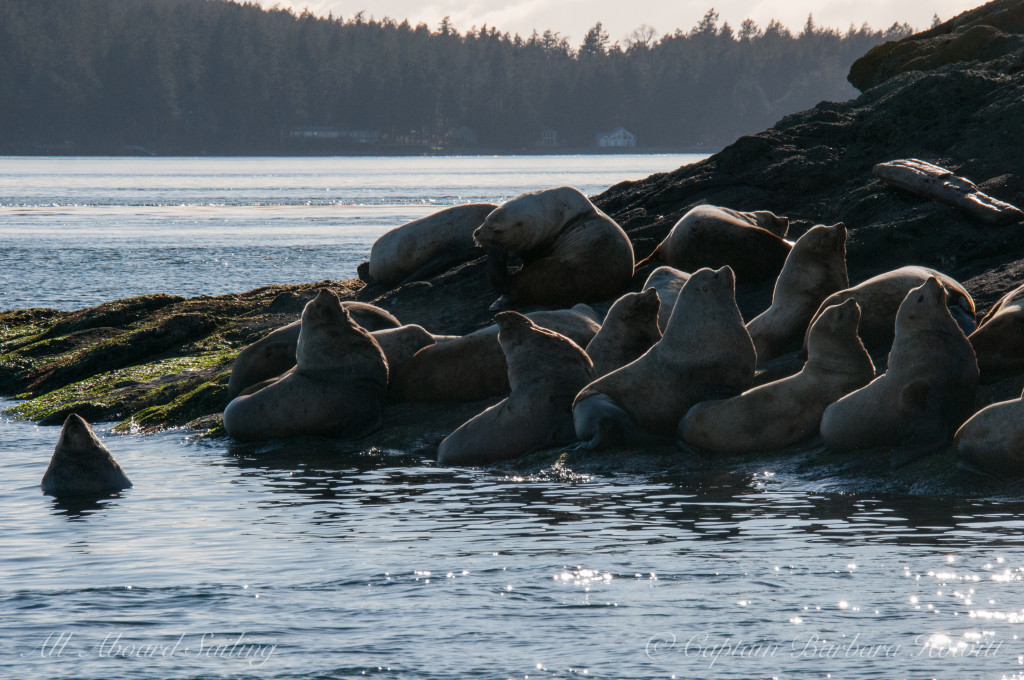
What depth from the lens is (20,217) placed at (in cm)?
4478

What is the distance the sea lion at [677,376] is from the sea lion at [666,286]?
136 cm

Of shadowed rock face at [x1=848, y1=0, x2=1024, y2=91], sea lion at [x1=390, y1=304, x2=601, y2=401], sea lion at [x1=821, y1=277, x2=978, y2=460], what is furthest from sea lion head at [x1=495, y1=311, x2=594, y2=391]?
shadowed rock face at [x1=848, y1=0, x2=1024, y2=91]

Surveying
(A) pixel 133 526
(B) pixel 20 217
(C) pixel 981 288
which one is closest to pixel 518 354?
(A) pixel 133 526

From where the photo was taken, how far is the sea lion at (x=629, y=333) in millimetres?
9789

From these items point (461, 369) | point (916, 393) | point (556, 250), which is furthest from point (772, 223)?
point (916, 393)

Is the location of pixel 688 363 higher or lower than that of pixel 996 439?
higher

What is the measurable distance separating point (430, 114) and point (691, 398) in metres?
134

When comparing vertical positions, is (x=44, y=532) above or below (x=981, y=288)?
below

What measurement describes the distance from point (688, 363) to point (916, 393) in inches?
61.3

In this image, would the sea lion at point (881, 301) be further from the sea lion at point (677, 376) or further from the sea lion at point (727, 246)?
the sea lion at point (727, 246)

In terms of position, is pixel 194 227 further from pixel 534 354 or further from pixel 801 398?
pixel 801 398

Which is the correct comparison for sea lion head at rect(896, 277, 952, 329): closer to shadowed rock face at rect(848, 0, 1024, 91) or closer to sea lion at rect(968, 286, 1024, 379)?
sea lion at rect(968, 286, 1024, 379)

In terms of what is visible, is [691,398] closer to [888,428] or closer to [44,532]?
[888,428]

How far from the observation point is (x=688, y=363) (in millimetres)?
8844
